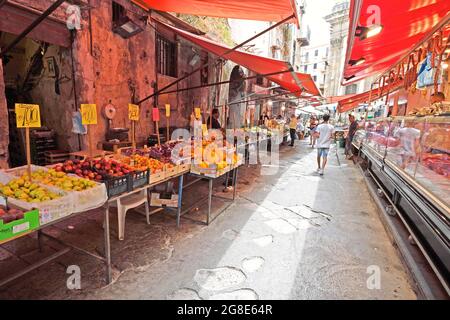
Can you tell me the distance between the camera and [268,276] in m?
3.03

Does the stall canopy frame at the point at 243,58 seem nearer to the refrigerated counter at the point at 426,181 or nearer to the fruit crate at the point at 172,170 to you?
the fruit crate at the point at 172,170

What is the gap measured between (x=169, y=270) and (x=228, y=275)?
75 cm

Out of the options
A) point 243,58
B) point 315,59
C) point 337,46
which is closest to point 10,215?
point 243,58

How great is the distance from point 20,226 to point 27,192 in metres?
0.54

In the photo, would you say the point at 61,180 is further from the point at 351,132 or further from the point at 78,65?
the point at 351,132

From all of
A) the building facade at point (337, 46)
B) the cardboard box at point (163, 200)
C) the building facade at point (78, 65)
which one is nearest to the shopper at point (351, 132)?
the building facade at point (78, 65)

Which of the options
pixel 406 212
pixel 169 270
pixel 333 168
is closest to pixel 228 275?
pixel 169 270

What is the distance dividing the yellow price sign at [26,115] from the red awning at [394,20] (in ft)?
12.9

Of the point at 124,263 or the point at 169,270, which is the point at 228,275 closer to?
the point at 169,270

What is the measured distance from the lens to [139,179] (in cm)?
326

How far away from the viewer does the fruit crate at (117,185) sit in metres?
2.81

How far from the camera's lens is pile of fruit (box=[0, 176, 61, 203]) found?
7.37 ft

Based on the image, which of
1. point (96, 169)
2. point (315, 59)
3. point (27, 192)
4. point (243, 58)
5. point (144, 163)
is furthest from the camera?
point (315, 59)
